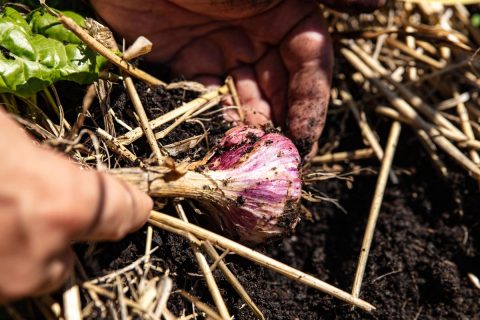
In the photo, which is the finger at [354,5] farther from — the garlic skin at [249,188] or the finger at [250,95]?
the garlic skin at [249,188]

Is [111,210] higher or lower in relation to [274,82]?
higher

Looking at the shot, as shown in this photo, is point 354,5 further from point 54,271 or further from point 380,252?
point 54,271

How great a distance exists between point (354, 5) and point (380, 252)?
120 cm

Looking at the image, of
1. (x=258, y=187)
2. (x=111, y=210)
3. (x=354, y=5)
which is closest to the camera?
(x=111, y=210)

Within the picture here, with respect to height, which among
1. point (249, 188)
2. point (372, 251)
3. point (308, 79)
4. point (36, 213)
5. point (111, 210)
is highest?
point (36, 213)

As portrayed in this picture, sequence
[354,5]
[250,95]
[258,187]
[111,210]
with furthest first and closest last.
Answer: [250,95], [354,5], [258,187], [111,210]

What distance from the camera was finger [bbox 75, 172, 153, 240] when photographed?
4.40 feet

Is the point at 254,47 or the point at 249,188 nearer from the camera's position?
the point at 249,188

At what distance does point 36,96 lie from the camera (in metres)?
2.18

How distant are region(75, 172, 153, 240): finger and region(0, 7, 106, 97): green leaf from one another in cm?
62

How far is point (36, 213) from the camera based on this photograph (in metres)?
1.18

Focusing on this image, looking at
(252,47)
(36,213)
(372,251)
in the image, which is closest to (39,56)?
(36,213)

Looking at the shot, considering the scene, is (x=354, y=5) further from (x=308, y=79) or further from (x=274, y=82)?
(x=274, y=82)

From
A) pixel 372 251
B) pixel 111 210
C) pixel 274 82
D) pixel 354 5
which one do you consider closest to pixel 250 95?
pixel 274 82
